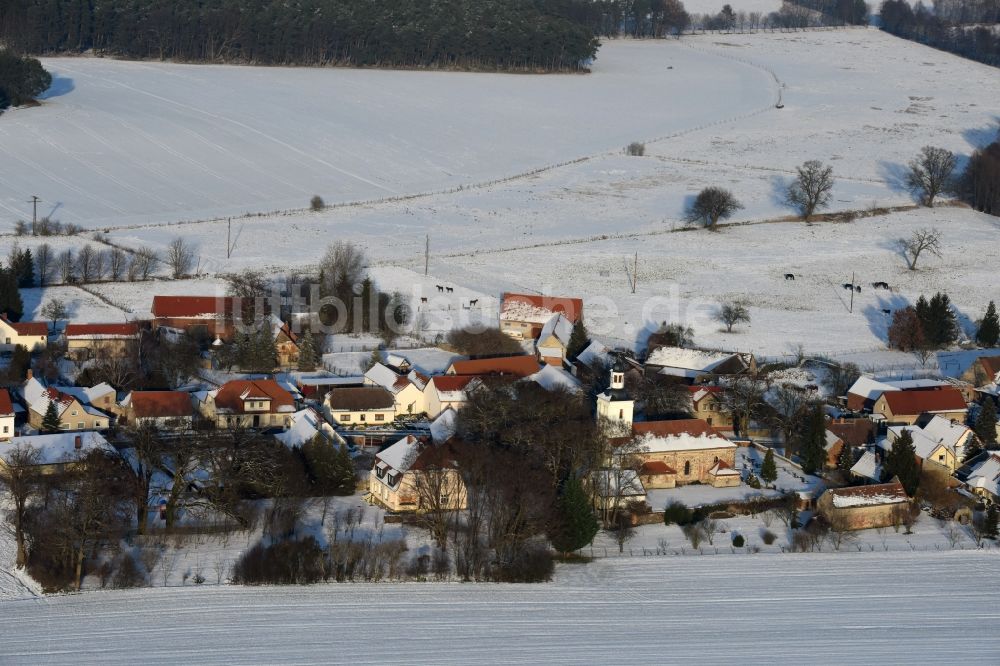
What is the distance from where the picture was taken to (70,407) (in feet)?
125

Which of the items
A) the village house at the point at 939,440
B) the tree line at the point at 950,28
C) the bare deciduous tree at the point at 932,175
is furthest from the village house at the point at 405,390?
the tree line at the point at 950,28

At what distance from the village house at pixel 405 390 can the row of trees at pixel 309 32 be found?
204 ft

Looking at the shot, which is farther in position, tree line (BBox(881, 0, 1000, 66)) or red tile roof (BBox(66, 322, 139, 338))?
tree line (BBox(881, 0, 1000, 66))

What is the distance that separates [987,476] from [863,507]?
14.1 feet

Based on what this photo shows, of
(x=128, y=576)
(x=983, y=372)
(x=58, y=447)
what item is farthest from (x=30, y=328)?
(x=983, y=372)

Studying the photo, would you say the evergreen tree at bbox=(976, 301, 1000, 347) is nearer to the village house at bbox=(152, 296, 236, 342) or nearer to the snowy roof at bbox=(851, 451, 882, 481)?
the snowy roof at bbox=(851, 451, 882, 481)

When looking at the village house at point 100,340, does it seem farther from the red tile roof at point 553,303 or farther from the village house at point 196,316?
the red tile roof at point 553,303

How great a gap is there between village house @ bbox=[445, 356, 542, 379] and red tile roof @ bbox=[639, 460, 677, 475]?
265 inches

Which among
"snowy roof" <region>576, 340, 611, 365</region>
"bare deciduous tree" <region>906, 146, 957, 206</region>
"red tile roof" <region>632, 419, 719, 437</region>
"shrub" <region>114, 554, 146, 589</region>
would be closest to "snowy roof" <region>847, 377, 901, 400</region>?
"red tile roof" <region>632, 419, 719, 437</region>

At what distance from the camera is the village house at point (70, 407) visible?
3822 centimetres

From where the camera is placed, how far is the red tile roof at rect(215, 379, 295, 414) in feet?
131

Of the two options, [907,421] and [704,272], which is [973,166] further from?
[907,421]

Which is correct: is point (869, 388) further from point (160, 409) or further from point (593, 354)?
point (160, 409)

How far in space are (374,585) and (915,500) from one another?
1408cm
